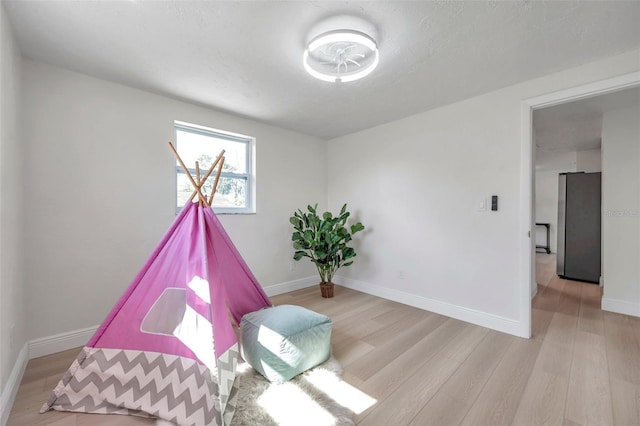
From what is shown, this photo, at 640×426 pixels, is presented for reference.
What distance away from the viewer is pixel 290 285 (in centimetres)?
379

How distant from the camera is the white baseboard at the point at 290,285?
356 cm

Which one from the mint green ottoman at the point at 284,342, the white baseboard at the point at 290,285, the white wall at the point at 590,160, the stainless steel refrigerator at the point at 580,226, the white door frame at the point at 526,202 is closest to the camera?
the mint green ottoman at the point at 284,342

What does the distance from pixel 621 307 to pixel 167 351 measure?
4.63 meters

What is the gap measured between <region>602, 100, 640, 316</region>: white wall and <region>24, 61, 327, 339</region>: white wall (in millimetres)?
4871

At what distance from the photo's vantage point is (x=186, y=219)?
1974 millimetres

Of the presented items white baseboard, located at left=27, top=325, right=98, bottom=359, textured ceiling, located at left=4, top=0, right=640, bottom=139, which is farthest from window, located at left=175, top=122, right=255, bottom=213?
white baseboard, located at left=27, top=325, right=98, bottom=359

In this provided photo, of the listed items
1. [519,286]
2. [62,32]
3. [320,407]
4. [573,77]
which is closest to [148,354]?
[320,407]

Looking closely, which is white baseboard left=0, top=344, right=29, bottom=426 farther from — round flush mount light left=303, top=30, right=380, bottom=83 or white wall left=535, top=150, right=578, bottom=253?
white wall left=535, top=150, right=578, bottom=253

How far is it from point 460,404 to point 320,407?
0.87 meters

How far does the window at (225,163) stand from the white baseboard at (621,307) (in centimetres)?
447

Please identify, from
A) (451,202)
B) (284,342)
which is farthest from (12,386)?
(451,202)

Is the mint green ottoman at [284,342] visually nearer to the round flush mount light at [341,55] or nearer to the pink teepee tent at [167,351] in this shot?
the pink teepee tent at [167,351]

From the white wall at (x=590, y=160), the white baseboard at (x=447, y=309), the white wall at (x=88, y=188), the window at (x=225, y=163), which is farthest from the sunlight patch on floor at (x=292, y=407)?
the white wall at (x=590, y=160)

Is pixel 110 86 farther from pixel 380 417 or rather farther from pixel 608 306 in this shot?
pixel 608 306
